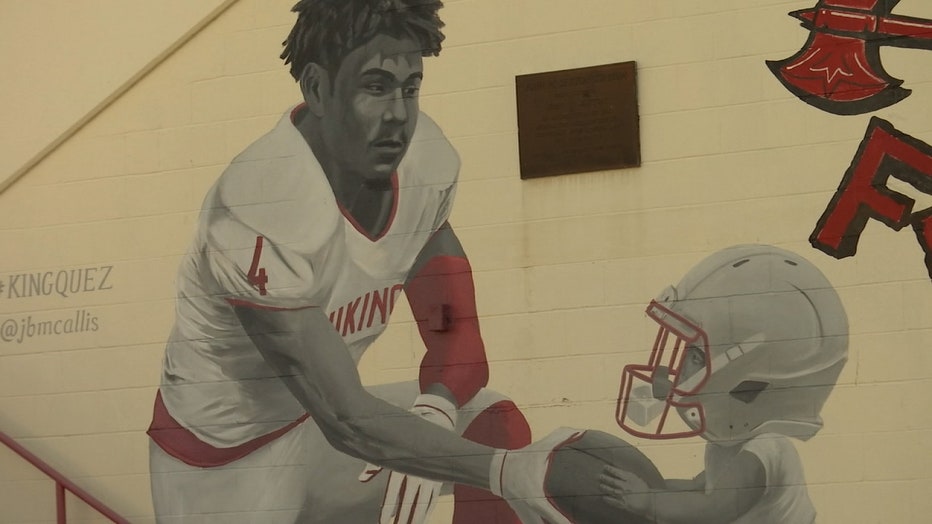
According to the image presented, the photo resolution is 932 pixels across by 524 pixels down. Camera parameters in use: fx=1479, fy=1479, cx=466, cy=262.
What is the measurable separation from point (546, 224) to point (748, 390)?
1335 mm

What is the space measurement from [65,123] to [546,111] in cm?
291

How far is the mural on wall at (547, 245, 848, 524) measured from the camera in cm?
706

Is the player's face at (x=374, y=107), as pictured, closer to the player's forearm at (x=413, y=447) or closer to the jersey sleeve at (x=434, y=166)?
the jersey sleeve at (x=434, y=166)

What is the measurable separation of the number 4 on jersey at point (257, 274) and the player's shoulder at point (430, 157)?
913 mm

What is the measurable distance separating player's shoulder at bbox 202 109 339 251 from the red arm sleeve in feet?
2.17

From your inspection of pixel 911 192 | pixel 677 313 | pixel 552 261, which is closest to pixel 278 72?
pixel 552 261

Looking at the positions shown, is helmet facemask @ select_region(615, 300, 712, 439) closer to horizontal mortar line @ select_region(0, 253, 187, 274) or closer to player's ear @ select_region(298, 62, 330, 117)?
player's ear @ select_region(298, 62, 330, 117)

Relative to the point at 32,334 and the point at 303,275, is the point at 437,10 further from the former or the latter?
the point at 32,334

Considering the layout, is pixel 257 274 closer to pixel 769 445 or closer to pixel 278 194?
pixel 278 194

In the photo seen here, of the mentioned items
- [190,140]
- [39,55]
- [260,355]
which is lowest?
[260,355]

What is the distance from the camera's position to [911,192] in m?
7.02

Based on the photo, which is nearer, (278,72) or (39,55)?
(278,72)

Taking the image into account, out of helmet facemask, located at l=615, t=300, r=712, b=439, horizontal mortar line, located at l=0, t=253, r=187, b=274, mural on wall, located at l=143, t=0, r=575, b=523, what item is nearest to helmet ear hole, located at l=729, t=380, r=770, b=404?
helmet facemask, located at l=615, t=300, r=712, b=439

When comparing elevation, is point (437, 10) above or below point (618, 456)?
above
